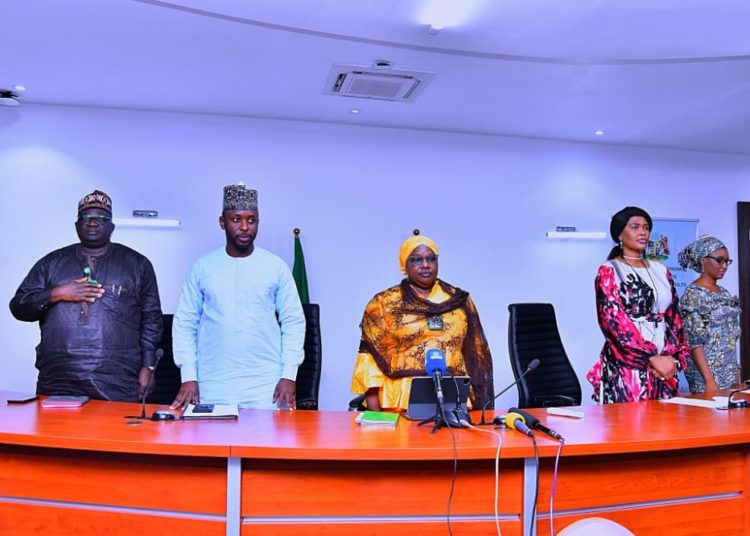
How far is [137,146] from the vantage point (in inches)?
186

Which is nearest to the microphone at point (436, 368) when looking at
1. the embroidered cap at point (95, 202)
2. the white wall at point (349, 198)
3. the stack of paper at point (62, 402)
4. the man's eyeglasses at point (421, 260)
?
the man's eyeglasses at point (421, 260)

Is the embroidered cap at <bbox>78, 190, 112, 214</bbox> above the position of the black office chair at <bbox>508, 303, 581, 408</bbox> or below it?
above

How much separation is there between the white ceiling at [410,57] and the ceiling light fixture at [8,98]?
0.47ft

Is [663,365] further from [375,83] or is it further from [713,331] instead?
[375,83]

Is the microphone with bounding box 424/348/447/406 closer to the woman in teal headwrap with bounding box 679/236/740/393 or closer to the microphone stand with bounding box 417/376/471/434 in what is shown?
the microphone stand with bounding box 417/376/471/434

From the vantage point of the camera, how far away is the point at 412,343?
2.56 metres

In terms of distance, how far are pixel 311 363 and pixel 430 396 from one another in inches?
50.0

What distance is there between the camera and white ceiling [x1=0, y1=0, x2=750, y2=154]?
3.02 metres

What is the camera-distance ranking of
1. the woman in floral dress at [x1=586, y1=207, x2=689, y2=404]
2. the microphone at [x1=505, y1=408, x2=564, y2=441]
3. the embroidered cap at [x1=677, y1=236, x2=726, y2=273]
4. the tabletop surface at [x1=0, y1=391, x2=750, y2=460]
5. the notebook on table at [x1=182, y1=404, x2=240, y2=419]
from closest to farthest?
the tabletop surface at [x1=0, y1=391, x2=750, y2=460] < the microphone at [x1=505, y1=408, x2=564, y2=441] < the notebook on table at [x1=182, y1=404, x2=240, y2=419] < the woman in floral dress at [x1=586, y1=207, x2=689, y2=404] < the embroidered cap at [x1=677, y1=236, x2=726, y2=273]

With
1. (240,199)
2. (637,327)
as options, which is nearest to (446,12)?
(240,199)

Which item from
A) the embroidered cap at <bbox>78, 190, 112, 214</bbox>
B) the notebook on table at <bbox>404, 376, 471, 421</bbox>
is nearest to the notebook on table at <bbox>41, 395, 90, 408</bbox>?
the embroidered cap at <bbox>78, 190, 112, 214</bbox>

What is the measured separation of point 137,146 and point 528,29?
3046 mm

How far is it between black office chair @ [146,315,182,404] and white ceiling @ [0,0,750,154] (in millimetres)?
1588

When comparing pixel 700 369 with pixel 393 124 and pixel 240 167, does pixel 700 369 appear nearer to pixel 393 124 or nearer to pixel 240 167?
pixel 393 124
